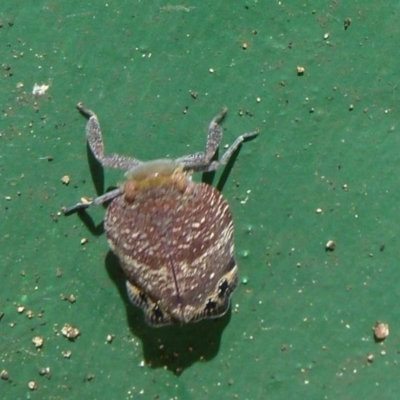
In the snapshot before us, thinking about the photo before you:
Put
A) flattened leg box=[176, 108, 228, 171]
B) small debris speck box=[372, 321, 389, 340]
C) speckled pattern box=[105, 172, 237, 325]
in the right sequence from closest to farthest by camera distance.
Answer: speckled pattern box=[105, 172, 237, 325], flattened leg box=[176, 108, 228, 171], small debris speck box=[372, 321, 389, 340]

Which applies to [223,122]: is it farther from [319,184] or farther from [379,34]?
[379,34]

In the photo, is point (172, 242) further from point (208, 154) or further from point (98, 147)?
point (98, 147)

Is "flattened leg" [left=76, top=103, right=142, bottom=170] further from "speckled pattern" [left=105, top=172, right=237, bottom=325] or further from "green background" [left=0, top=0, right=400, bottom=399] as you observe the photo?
"speckled pattern" [left=105, top=172, right=237, bottom=325]

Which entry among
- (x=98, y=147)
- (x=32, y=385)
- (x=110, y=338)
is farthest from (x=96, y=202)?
(x=32, y=385)

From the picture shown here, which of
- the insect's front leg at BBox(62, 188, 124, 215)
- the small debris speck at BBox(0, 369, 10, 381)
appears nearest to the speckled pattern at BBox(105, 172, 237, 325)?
the insect's front leg at BBox(62, 188, 124, 215)

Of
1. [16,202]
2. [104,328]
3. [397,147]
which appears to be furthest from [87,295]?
[397,147]

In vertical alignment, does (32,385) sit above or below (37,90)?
below
